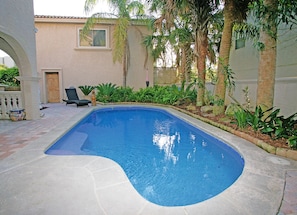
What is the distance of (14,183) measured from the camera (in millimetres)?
2971

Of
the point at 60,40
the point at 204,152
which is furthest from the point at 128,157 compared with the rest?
the point at 60,40

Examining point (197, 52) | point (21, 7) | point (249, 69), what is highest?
point (21, 7)

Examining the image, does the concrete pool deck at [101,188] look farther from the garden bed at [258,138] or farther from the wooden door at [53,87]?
the wooden door at [53,87]

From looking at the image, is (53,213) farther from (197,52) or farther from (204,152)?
(197,52)

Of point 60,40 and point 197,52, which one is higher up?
point 60,40

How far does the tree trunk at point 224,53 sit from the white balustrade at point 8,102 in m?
7.88

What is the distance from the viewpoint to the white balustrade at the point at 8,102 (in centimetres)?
794

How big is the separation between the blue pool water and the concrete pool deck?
0.53 m

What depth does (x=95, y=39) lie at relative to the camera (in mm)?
15180

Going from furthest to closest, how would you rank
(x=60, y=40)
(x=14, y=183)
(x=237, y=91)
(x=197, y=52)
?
(x=60, y=40) < (x=237, y=91) < (x=197, y=52) < (x=14, y=183)

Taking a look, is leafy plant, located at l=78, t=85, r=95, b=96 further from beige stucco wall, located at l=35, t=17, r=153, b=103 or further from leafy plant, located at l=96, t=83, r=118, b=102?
beige stucco wall, located at l=35, t=17, r=153, b=103

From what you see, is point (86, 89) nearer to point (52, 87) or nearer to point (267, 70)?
point (52, 87)

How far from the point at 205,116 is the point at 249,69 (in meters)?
3.44

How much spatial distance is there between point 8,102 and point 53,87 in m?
7.40
